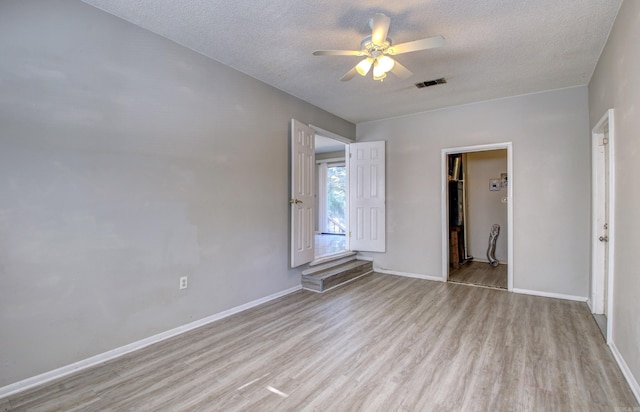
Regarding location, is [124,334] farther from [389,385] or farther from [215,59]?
[215,59]

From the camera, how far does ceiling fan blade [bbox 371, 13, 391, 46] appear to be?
2.04 metres

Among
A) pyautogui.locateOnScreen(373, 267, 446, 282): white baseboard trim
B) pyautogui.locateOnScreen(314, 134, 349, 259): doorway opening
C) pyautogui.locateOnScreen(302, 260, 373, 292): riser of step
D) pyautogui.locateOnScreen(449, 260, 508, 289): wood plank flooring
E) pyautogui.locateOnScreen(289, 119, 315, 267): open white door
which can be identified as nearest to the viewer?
pyautogui.locateOnScreen(289, 119, 315, 267): open white door

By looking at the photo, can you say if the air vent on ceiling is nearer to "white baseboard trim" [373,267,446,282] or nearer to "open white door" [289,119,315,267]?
"open white door" [289,119,315,267]

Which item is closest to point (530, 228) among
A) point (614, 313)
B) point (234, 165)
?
point (614, 313)

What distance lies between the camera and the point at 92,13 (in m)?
2.26

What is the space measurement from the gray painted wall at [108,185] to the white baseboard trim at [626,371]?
3.22 metres

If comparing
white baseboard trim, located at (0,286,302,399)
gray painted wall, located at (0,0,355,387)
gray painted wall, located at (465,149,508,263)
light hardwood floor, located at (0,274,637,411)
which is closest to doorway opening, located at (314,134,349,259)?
gray painted wall, located at (465,149,508,263)

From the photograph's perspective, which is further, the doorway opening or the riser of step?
the doorway opening

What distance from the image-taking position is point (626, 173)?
2.15m

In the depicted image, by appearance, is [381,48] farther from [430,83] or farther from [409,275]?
[409,275]

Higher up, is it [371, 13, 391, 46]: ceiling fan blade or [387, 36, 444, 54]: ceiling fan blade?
[371, 13, 391, 46]: ceiling fan blade

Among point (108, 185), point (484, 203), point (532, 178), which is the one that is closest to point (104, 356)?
point (108, 185)

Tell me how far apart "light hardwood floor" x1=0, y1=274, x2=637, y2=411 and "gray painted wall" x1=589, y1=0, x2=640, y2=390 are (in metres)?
0.34

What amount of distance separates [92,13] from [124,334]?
2501 millimetres
